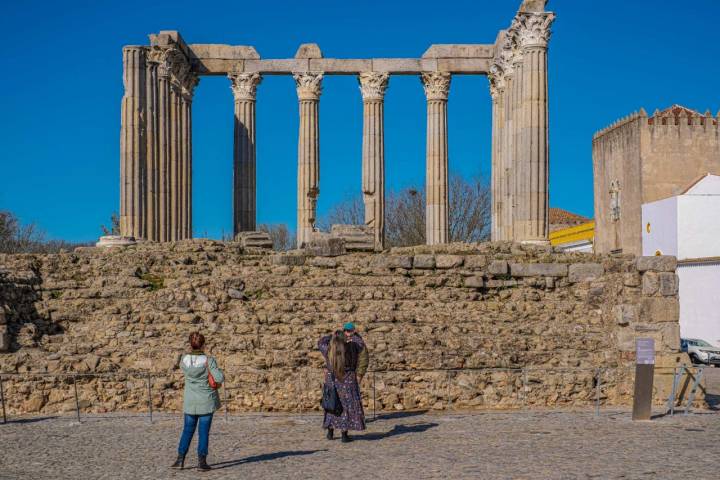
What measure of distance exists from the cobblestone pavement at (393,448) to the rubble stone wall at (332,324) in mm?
824

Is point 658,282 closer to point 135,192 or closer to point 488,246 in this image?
point 488,246

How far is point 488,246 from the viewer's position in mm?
23734

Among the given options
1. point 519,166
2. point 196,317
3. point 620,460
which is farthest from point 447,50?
point 620,460

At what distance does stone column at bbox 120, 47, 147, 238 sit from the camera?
28.2m

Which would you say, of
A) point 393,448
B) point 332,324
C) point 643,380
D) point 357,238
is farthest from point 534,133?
point 393,448

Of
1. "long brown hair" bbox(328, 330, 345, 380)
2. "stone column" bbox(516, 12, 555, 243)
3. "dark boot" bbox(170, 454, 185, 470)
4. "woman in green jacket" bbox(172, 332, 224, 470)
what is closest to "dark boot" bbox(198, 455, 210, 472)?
"woman in green jacket" bbox(172, 332, 224, 470)

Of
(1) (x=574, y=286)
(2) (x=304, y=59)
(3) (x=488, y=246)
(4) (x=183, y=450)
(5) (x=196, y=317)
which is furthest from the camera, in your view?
(2) (x=304, y=59)

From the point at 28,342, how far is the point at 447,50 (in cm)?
2020

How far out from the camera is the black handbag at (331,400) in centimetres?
1289

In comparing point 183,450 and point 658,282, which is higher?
point 658,282

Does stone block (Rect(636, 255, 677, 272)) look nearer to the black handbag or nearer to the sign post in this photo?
the sign post

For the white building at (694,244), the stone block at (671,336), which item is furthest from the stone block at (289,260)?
the white building at (694,244)

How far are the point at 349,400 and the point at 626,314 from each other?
6.95 metres

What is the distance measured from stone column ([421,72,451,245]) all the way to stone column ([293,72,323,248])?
3.70 m
